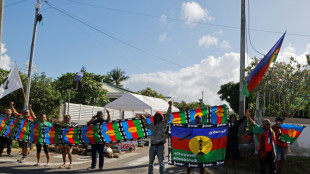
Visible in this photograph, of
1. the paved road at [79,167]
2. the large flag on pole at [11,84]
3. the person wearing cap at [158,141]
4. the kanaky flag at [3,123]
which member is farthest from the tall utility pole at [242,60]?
the kanaky flag at [3,123]

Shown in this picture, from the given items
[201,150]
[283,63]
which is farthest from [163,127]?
[283,63]

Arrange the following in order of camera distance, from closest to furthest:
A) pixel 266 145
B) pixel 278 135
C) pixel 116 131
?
pixel 266 145
pixel 278 135
pixel 116 131

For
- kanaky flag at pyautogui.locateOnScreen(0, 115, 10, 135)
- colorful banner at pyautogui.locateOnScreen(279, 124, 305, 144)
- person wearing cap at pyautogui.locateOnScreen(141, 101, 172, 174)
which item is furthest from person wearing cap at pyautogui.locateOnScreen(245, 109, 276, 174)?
kanaky flag at pyautogui.locateOnScreen(0, 115, 10, 135)

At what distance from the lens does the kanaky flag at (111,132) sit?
31.0 feet

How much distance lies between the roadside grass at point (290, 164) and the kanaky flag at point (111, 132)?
4.39m

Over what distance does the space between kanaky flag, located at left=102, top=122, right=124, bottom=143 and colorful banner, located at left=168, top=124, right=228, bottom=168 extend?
7.99 ft

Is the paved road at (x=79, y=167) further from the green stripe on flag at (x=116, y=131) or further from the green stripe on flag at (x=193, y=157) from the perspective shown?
the green stripe on flag at (x=193, y=157)

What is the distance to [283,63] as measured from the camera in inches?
504

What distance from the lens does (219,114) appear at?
32.6 feet

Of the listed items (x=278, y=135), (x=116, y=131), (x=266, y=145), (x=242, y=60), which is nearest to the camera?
(x=266, y=145)

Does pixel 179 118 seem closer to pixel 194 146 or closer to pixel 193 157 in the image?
pixel 194 146

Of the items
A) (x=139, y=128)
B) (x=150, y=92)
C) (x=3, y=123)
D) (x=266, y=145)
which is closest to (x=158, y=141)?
(x=139, y=128)

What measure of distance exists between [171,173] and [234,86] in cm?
4467

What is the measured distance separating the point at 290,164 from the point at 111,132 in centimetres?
595
